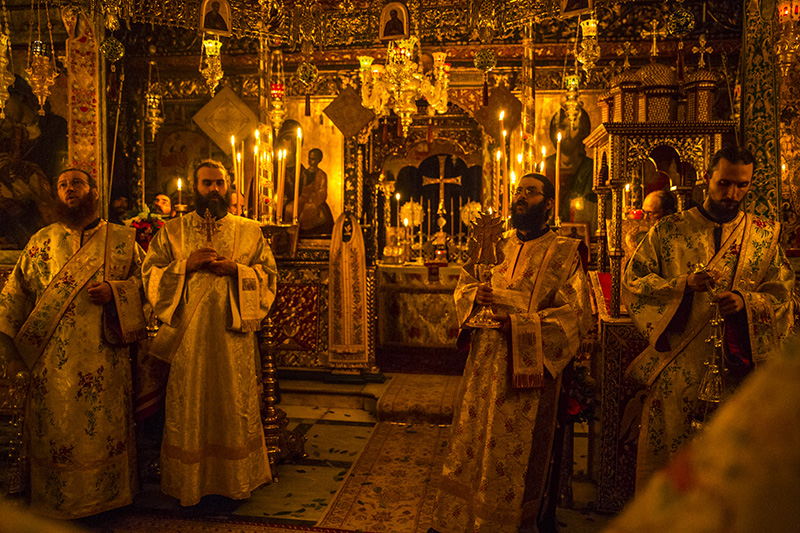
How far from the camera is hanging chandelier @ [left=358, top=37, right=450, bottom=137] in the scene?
5355mm

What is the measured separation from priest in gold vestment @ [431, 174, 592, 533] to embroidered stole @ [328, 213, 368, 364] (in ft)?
11.6

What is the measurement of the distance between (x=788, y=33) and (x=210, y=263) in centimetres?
376

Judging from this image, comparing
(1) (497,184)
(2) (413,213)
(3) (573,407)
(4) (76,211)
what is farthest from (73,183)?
(2) (413,213)

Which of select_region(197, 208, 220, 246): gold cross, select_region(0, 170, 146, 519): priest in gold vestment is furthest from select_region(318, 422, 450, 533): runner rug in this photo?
select_region(197, 208, 220, 246): gold cross

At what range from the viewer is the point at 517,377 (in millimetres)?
Result: 2822

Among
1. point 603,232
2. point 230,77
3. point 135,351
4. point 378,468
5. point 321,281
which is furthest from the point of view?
point 230,77

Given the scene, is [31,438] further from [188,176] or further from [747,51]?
[747,51]

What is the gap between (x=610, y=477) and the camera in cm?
347

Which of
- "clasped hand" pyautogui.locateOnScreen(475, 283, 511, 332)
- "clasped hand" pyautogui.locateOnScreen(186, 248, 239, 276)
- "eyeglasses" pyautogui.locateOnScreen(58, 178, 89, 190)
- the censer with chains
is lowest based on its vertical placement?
the censer with chains

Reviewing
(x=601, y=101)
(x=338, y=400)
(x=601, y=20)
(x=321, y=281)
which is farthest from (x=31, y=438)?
(x=601, y=20)

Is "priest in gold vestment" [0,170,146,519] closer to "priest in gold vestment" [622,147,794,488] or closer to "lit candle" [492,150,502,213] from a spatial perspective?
"priest in gold vestment" [622,147,794,488]

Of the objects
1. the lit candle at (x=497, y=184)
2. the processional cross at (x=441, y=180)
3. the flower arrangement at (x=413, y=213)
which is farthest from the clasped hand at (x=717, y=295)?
the processional cross at (x=441, y=180)

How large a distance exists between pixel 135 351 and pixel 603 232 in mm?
3236

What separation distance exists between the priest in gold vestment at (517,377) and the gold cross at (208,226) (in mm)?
1654
